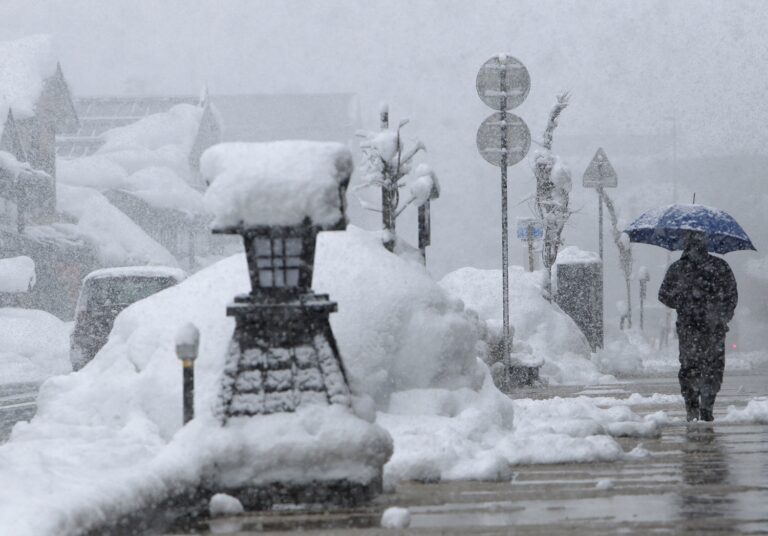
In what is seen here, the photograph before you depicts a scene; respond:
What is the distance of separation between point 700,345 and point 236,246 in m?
39.6

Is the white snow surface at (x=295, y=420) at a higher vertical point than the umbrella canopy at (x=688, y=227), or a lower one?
lower

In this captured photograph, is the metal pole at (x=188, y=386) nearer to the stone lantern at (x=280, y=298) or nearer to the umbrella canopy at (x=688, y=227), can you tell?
the stone lantern at (x=280, y=298)

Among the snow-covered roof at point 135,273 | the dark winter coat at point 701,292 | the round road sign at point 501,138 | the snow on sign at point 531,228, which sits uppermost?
the round road sign at point 501,138

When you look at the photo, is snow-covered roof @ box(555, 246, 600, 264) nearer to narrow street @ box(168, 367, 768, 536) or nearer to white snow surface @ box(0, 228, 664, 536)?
white snow surface @ box(0, 228, 664, 536)

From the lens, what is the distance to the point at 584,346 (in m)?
20.0

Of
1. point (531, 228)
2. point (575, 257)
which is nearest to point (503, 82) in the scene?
Answer: point (575, 257)

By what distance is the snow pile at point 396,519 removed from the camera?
5.41m

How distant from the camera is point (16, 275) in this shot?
27.5 metres

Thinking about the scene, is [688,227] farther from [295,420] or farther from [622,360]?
[622,360]

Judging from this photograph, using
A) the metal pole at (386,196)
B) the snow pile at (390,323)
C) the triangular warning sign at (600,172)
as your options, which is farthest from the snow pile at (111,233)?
the snow pile at (390,323)

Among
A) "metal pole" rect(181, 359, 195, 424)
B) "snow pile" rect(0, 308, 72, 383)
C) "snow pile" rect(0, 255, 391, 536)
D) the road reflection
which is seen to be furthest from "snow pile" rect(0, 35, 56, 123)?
"metal pole" rect(181, 359, 195, 424)

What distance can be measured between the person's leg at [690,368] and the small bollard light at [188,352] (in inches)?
200

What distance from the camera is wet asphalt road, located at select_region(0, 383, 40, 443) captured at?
12.1m

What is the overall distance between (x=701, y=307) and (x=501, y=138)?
511 centimetres
